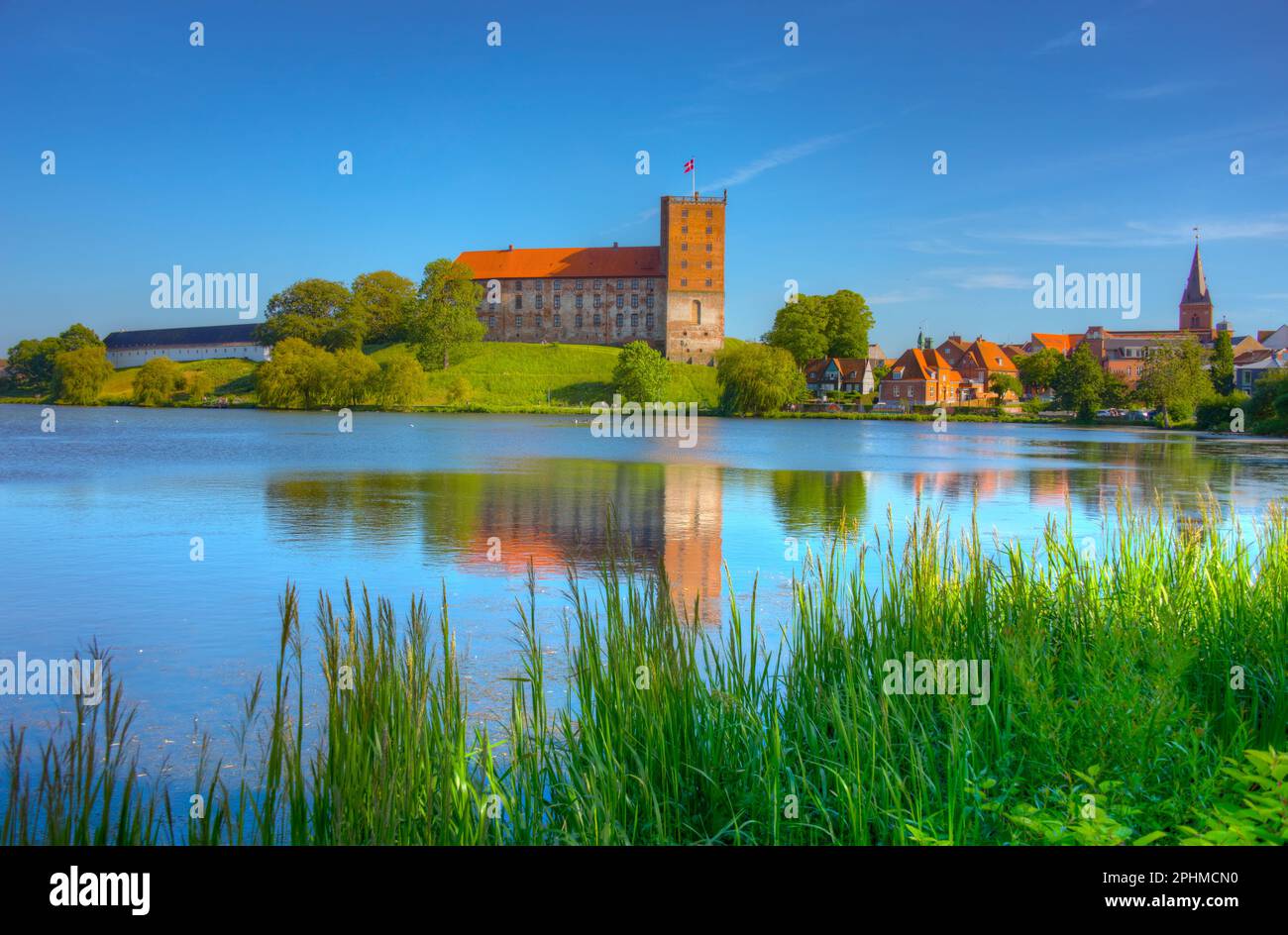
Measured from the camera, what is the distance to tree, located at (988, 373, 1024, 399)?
106 metres

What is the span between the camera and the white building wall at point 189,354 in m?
133

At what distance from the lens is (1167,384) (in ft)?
228

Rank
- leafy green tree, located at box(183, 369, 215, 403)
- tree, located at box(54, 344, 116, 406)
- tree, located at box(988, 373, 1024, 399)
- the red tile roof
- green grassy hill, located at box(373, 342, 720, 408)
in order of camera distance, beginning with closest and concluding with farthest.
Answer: tree, located at box(54, 344, 116, 406) → leafy green tree, located at box(183, 369, 215, 403) → green grassy hill, located at box(373, 342, 720, 408) → tree, located at box(988, 373, 1024, 399) → the red tile roof

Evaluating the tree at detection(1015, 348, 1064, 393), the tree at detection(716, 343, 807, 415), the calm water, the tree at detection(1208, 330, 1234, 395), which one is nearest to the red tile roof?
the tree at detection(716, 343, 807, 415)

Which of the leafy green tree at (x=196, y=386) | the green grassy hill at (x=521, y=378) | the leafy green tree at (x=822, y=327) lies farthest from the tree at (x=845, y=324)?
the leafy green tree at (x=196, y=386)

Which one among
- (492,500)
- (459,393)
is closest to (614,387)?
(459,393)

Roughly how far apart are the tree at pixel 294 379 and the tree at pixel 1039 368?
223 ft

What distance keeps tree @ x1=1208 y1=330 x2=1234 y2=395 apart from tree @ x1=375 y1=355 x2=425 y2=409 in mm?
64126

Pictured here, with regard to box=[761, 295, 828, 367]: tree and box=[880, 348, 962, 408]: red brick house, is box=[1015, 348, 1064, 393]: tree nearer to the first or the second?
box=[880, 348, 962, 408]: red brick house

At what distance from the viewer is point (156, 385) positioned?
96438 mm

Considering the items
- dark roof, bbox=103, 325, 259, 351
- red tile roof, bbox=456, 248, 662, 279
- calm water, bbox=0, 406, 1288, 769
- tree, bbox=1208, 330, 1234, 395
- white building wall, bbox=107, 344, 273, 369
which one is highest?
red tile roof, bbox=456, 248, 662, 279

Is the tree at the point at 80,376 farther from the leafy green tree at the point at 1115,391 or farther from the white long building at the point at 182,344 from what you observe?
the leafy green tree at the point at 1115,391

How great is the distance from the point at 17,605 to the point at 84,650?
254 cm
